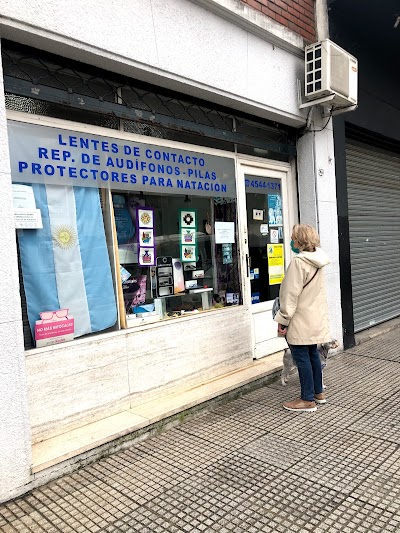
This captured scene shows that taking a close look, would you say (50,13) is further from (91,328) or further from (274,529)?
(274,529)

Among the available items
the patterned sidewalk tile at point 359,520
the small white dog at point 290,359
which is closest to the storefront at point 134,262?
the small white dog at point 290,359

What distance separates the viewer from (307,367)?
3.96m

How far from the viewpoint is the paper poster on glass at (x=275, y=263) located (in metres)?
5.58

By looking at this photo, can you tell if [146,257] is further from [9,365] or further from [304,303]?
[9,365]

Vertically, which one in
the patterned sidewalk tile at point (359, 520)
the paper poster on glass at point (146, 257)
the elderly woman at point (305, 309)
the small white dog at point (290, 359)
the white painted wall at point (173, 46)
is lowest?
the patterned sidewalk tile at point (359, 520)

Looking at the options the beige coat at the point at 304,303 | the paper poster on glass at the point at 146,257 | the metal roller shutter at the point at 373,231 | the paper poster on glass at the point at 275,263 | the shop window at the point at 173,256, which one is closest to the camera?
the beige coat at the point at 304,303

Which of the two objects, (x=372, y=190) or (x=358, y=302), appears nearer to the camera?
(x=358, y=302)

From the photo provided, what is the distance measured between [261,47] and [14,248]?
3.58m

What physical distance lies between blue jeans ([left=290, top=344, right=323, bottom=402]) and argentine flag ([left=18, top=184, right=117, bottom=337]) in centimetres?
170

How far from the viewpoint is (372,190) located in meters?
7.56

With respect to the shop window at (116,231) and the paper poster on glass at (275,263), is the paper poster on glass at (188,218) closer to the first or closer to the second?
the shop window at (116,231)

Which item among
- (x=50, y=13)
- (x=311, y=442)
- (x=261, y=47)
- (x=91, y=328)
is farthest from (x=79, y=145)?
(x=311, y=442)

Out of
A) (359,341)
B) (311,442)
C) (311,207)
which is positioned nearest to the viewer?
(311,442)

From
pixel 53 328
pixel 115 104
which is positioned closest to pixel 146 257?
pixel 53 328
